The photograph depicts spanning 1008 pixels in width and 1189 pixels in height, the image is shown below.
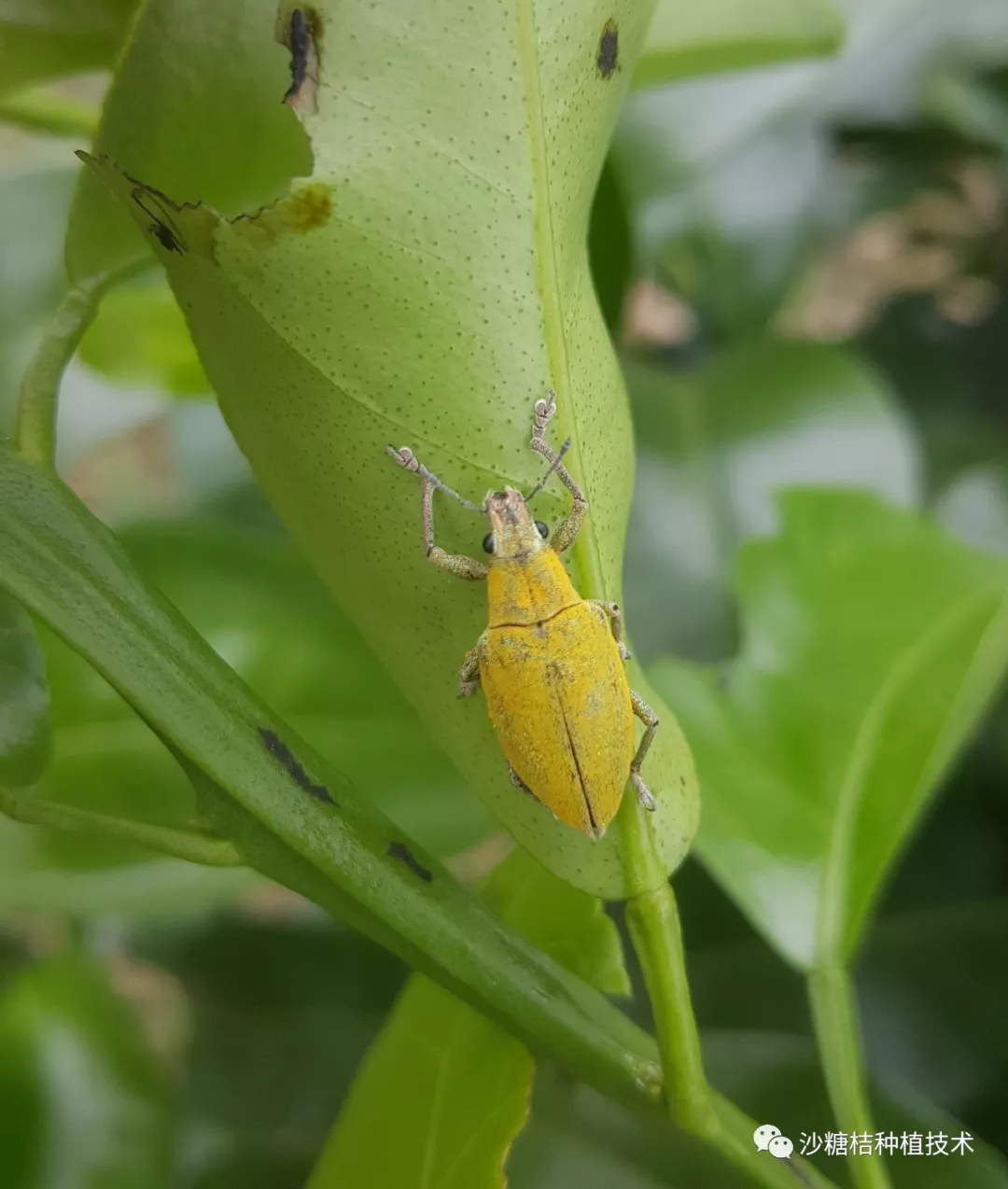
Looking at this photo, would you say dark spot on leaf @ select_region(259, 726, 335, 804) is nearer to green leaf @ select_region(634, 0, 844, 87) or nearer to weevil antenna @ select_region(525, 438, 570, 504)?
weevil antenna @ select_region(525, 438, 570, 504)

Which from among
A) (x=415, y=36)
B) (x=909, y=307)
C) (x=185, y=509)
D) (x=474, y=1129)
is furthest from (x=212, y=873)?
(x=909, y=307)

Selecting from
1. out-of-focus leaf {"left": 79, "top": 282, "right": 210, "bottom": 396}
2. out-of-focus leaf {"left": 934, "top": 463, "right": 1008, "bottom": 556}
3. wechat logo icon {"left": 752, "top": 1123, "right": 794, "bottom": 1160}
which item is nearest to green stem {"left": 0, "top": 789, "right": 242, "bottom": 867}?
wechat logo icon {"left": 752, "top": 1123, "right": 794, "bottom": 1160}

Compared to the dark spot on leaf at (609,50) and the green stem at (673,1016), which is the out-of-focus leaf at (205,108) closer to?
the dark spot on leaf at (609,50)

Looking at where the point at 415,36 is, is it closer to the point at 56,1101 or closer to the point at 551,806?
the point at 551,806

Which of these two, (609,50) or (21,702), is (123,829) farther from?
(609,50)

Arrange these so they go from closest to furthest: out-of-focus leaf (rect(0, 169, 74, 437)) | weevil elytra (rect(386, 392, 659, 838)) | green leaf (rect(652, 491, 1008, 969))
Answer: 1. weevil elytra (rect(386, 392, 659, 838))
2. green leaf (rect(652, 491, 1008, 969))
3. out-of-focus leaf (rect(0, 169, 74, 437))

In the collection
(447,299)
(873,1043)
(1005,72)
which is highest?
(1005,72)
